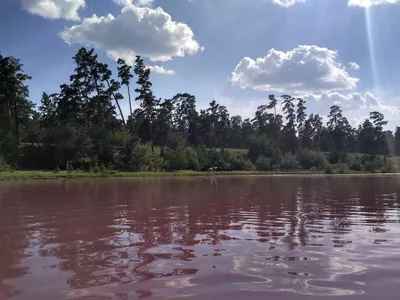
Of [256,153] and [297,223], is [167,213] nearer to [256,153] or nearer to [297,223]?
[297,223]

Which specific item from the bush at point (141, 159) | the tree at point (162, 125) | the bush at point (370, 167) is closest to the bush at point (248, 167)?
the tree at point (162, 125)

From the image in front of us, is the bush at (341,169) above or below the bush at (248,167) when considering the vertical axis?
below

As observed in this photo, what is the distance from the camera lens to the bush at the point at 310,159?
82031 mm

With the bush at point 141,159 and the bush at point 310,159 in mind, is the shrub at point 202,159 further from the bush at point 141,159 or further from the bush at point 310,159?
the bush at point 310,159

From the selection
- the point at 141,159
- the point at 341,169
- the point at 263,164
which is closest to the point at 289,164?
the point at 263,164

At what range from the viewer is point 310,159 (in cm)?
8400

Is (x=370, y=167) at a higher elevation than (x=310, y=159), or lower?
lower

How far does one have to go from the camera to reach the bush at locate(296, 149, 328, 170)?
82031 mm

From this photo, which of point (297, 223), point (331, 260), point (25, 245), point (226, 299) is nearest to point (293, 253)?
point (331, 260)

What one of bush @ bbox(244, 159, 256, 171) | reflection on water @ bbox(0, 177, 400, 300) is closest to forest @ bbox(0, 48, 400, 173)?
bush @ bbox(244, 159, 256, 171)

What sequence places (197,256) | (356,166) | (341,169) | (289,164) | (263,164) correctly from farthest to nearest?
(356,166) < (289,164) < (263,164) < (341,169) < (197,256)

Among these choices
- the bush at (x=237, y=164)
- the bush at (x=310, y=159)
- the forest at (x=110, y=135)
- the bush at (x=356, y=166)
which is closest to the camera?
the forest at (x=110, y=135)

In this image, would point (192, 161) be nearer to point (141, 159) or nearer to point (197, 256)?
point (141, 159)

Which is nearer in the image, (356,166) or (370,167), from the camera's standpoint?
(356,166)
